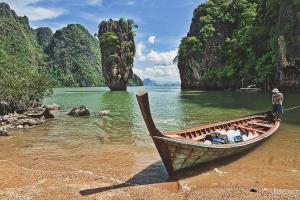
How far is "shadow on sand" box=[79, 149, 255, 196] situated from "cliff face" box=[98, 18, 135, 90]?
87.3 metres

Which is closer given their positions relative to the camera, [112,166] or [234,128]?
[112,166]

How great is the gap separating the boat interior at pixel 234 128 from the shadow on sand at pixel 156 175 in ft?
4.02

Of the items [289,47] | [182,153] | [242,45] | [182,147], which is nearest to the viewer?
[182,147]

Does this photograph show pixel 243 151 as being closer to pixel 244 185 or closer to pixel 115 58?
pixel 244 185

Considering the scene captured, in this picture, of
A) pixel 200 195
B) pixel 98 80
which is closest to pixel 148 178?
pixel 200 195

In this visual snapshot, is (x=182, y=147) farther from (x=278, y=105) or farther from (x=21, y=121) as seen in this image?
(x=21, y=121)

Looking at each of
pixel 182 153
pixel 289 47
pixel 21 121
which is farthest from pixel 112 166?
pixel 289 47

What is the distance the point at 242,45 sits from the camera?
67.5 meters

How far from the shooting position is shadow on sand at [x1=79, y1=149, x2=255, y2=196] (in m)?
10.1

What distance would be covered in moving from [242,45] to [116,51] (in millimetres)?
44048

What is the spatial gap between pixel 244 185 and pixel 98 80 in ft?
630

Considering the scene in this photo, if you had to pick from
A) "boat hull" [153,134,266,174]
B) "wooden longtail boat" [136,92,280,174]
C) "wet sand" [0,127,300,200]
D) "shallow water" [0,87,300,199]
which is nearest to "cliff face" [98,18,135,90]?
"shallow water" [0,87,300,199]

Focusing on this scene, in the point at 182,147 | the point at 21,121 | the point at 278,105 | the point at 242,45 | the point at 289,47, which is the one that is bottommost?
the point at 21,121

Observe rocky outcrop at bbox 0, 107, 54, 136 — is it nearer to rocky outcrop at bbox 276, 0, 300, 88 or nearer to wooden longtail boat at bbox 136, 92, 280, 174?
wooden longtail boat at bbox 136, 92, 280, 174
